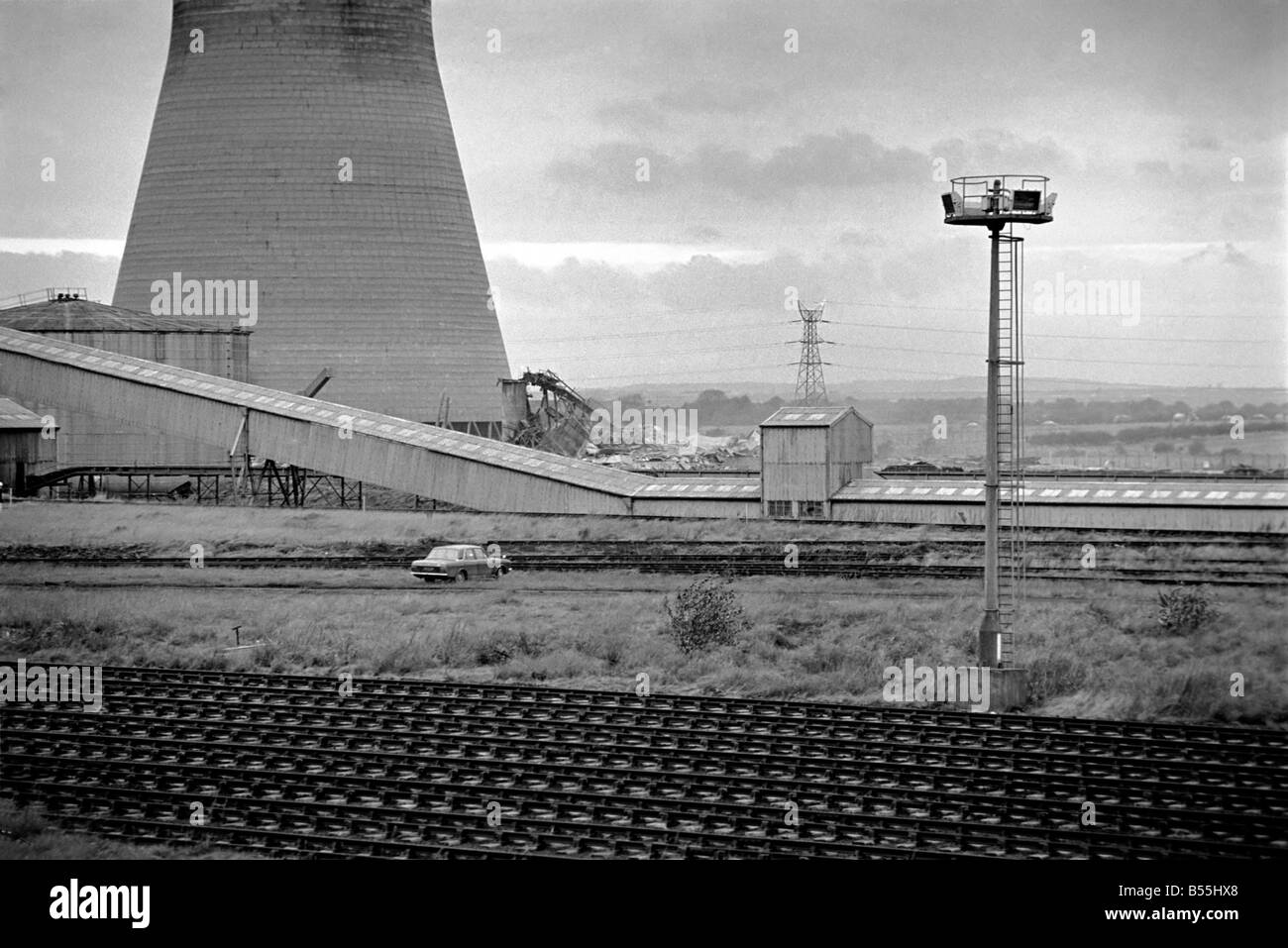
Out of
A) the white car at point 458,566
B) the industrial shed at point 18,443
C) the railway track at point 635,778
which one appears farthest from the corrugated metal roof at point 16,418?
the railway track at point 635,778

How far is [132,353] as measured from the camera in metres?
50.6

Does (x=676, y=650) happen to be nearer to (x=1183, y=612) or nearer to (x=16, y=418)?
(x=1183, y=612)

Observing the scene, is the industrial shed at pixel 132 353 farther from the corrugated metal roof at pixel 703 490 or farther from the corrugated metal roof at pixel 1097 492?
the corrugated metal roof at pixel 1097 492

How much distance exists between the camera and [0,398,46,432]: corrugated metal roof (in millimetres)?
43438

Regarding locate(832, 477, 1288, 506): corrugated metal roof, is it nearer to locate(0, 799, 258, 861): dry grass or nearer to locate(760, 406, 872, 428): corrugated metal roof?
locate(760, 406, 872, 428): corrugated metal roof

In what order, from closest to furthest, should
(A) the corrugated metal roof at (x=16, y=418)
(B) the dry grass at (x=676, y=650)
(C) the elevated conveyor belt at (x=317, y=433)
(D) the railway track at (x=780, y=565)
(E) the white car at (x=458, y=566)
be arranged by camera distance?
1. (B) the dry grass at (x=676, y=650)
2. (D) the railway track at (x=780, y=565)
3. (E) the white car at (x=458, y=566)
4. (C) the elevated conveyor belt at (x=317, y=433)
5. (A) the corrugated metal roof at (x=16, y=418)

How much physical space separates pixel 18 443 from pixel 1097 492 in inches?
1051

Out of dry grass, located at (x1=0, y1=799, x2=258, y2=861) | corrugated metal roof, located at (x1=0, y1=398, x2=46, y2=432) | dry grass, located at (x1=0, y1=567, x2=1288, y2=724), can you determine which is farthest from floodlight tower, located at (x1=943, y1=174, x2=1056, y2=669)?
corrugated metal roof, located at (x1=0, y1=398, x2=46, y2=432)

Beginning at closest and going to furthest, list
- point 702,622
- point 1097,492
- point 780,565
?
point 702,622
point 780,565
point 1097,492

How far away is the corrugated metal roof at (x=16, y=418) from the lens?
43438 mm

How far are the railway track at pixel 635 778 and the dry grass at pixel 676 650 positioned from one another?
1.90m

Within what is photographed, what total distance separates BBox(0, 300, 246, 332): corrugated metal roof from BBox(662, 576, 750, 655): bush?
3112cm

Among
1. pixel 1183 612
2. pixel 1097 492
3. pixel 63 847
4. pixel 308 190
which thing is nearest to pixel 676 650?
pixel 1183 612
